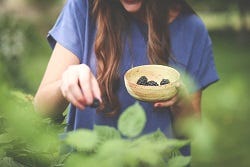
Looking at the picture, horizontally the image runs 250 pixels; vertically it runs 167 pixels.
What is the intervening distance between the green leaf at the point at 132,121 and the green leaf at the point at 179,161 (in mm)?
78

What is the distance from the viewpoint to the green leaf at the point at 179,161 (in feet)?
2.53

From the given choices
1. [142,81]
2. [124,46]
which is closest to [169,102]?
[142,81]

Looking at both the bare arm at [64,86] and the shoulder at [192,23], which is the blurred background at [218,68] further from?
the shoulder at [192,23]

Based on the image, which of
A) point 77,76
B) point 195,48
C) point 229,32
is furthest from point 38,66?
point 77,76

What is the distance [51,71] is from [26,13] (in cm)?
2022

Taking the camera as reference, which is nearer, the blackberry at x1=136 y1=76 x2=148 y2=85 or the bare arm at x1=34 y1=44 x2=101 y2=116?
the bare arm at x1=34 y1=44 x2=101 y2=116

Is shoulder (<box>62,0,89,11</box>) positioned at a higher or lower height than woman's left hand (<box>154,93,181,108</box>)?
higher

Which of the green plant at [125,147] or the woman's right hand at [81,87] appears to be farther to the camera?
the woman's right hand at [81,87]

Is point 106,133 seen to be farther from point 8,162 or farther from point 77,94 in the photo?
point 77,94

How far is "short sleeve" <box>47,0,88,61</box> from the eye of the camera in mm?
2023

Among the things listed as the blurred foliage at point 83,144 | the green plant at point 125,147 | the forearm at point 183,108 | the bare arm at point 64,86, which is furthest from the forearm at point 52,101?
the green plant at point 125,147

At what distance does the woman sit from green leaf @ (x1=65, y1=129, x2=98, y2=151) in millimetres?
1229

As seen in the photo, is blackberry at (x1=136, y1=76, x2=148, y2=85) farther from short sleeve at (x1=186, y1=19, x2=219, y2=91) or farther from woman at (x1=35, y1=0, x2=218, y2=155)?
short sleeve at (x1=186, y1=19, x2=219, y2=91)

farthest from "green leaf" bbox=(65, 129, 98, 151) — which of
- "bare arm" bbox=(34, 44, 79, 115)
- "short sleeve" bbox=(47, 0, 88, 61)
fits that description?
"short sleeve" bbox=(47, 0, 88, 61)
